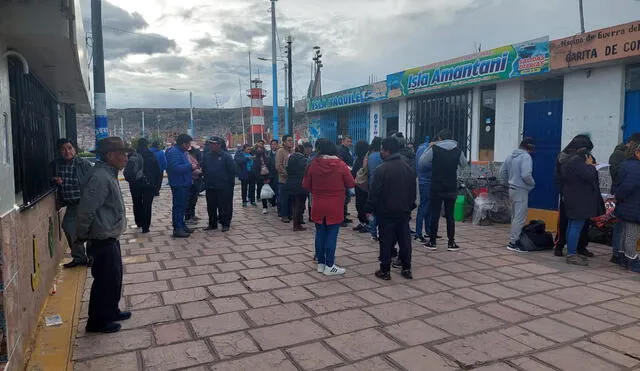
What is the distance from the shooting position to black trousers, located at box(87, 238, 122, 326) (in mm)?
3857

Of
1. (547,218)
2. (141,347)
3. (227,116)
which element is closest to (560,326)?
(141,347)

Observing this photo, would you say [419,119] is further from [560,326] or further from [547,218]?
[560,326]

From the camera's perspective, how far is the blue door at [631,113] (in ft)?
23.6

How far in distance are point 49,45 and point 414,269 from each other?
4432 mm

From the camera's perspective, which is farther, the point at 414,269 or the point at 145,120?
the point at 145,120

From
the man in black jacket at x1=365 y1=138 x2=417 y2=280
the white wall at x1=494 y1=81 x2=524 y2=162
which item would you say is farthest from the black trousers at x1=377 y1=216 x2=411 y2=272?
the white wall at x1=494 y1=81 x2=524 y2=162

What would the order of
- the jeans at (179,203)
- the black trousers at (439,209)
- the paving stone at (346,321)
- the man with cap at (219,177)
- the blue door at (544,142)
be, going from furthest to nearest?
1. the blue door at (544,142)
2. the man with cap at (219,177)
3. the jeans at (179,203)
4. the black trousers at (439,209)
5. the paving stone at (346,321)

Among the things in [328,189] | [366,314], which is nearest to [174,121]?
[328,189]

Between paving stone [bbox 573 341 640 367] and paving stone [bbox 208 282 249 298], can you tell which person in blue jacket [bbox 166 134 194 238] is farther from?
paving stone [bbox 573 341 640 367]

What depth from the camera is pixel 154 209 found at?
1120 centimetres

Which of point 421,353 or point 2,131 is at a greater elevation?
point 2,131

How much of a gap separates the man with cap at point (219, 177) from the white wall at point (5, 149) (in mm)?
4351

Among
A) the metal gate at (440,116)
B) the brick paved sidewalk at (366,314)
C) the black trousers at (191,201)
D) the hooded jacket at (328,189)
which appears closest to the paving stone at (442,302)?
the brick paved sidewalk at (366,314)

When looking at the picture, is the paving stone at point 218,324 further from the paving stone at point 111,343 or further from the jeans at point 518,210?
the jeans at point 518,210
